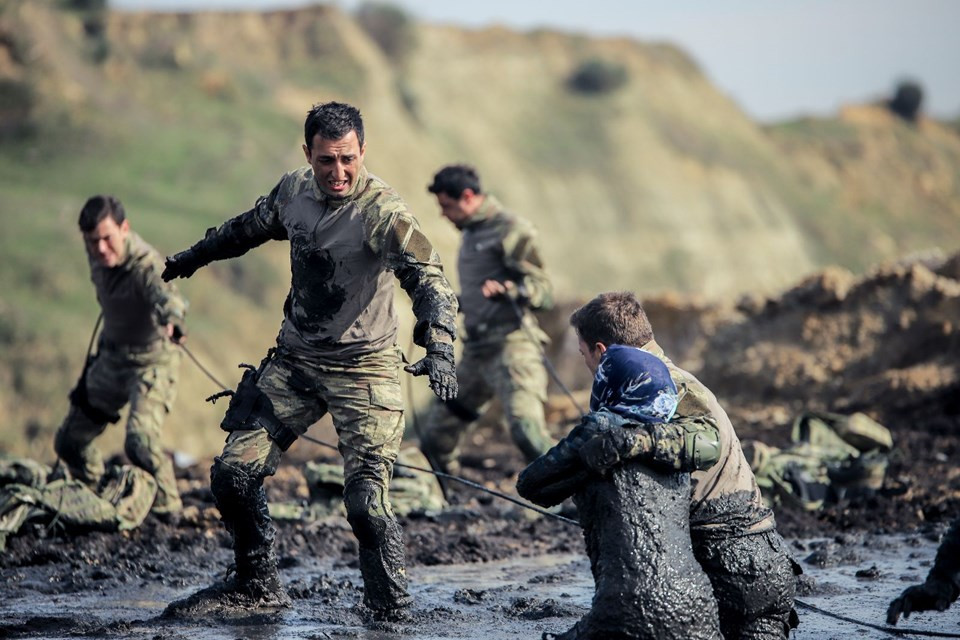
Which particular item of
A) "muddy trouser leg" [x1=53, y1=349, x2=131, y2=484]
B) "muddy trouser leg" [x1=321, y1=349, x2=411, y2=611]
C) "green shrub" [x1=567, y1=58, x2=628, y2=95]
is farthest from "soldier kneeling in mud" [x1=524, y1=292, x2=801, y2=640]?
"green shrub" [x1=567, y1=58, x2=628, y2=95]

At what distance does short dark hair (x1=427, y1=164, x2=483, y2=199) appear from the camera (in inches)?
354

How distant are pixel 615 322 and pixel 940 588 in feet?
5.03

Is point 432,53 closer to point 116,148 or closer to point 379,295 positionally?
point 116,148

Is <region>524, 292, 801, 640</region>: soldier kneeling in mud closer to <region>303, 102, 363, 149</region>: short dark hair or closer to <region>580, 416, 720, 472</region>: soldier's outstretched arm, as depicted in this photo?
<region>580, 416, 720, 472</region>: soldier's outstretched arm

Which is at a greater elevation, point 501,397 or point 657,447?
point 501,397

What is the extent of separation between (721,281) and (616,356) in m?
41.4

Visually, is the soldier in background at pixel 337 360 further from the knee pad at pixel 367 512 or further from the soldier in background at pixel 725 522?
the soldier in background at pixel 725 522

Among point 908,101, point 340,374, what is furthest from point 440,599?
point 908,101

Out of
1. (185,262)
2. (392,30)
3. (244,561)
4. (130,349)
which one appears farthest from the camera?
(392,30)

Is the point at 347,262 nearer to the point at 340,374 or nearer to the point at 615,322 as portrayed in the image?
the point at 340,374

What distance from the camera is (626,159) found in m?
49.2

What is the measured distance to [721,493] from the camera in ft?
15.5

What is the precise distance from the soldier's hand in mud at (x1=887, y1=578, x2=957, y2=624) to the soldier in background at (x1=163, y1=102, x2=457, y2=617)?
230 centimetres

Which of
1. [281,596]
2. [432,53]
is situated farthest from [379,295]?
[432,53]
